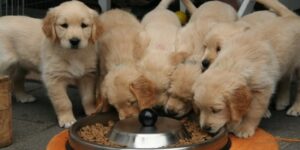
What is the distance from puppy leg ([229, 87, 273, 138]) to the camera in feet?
11.2

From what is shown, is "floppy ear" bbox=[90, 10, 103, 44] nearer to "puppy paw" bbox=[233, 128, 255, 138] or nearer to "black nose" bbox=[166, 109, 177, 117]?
"black nose" bbox=[166, 109, 177, 117]

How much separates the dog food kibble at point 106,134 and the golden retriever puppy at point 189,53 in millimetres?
156

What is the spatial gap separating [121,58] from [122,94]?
402mm

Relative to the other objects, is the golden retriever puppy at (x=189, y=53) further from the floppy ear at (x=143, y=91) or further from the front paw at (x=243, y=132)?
the front paw at (x=243, y=132)

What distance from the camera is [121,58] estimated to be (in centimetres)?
385

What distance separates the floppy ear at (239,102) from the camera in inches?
125

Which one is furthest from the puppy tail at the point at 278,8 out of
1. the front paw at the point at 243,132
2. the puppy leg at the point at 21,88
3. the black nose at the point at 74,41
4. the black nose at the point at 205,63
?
the puppy leg at the point at 21,88

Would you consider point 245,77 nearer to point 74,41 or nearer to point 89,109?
point 74,41

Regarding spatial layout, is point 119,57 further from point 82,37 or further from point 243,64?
point 243,64

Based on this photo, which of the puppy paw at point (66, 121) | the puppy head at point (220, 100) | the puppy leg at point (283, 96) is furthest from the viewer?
the puppy leg at point (283, 96)

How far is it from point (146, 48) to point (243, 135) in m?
0.95

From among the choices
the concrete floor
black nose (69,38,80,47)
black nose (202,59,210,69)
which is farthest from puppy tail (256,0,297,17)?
black nose (69,38,80,47)

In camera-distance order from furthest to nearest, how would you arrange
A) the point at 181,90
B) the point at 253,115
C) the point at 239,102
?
the point at 181,90 < the point at 253,115 < the point at 239,102

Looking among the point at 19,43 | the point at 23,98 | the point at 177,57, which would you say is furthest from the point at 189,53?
the point at 23,98
